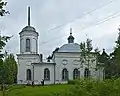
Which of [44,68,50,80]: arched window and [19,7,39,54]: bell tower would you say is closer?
[44,68,50,80]: arched window

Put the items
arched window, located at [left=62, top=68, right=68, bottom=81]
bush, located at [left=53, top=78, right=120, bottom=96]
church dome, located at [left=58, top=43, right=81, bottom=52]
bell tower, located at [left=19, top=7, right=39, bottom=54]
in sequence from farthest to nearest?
1. church dome, located at [left=58, top=43, right=81, bottom=52]
2. bell tower, located at [left=19, top=7, right=39, bottom=54]
3. arched window, located at [left=62, top=68, right=68, bottom=81]
4. bush, located at [left=53, top=78, right=120, bottom=96]

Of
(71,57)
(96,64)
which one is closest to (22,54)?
(71,57)

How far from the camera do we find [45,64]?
7731 cm

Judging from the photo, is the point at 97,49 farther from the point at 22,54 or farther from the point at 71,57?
the point at 22,54

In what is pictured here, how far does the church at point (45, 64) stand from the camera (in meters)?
76.4

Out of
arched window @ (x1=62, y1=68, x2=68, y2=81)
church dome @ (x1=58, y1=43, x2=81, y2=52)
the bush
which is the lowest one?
the bush

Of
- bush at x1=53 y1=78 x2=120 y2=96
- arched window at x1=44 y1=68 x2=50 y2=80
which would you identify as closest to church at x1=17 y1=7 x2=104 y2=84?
arched window at x1=44 y1=68 x2=50 y2=80

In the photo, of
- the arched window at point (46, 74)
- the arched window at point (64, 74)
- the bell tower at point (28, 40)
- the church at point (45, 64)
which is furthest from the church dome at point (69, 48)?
the bell tower at point (28, 40)

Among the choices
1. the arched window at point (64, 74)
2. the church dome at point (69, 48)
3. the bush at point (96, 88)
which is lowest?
the bush at point (96, 88)

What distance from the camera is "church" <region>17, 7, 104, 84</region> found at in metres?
76.4

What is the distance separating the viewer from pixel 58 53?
258ft

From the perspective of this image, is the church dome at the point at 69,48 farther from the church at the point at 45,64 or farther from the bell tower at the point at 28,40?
the bell tower at the point at 28,40

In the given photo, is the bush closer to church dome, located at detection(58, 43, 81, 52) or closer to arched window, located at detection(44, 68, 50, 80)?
arched window, located at detection(44, 68, 50, 80)

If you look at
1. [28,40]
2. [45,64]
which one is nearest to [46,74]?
[45,64]
